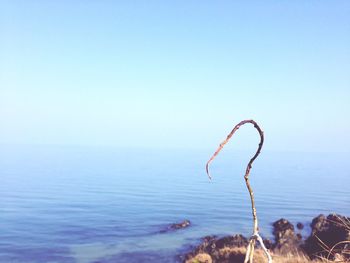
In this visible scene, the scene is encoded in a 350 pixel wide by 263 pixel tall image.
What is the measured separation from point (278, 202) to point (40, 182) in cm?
7903

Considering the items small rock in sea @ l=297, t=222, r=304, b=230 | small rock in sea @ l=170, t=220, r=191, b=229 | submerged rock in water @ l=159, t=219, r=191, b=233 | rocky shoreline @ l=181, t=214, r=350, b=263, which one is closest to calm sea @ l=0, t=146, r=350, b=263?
submerged rock in water @ l=159, t=219, r=191, b=233

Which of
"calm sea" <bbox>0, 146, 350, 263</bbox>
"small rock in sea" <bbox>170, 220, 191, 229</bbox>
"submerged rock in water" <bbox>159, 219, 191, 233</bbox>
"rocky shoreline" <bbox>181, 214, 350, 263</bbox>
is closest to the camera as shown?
"rocky shoreline" <bbox>181, 214, 350, 263</bbox>

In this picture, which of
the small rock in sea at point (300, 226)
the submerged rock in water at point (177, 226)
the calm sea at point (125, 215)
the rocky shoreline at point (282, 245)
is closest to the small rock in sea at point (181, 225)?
the submerged rock in water at point (177, 226)

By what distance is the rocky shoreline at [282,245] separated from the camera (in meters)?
22.6

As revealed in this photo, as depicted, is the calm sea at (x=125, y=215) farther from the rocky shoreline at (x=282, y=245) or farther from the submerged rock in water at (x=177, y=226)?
the rocky shoreline at (x=282, y=245)

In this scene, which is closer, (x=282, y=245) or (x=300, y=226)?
(x=282, y=245)

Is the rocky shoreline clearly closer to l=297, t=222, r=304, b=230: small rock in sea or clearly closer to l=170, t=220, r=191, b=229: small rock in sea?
l=297, t=222, r=304, b=230: small rock in sea

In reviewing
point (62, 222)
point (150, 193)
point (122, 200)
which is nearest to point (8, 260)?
point (62, 222)

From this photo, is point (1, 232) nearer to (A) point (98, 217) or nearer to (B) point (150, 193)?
(A) point (98, 217)

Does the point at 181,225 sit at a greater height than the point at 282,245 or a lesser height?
lesser

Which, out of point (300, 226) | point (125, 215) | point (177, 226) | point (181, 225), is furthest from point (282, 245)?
point (125, 215)

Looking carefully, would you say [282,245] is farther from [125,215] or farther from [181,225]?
[125,215]

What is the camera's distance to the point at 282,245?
42906mm

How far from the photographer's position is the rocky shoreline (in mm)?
22562
